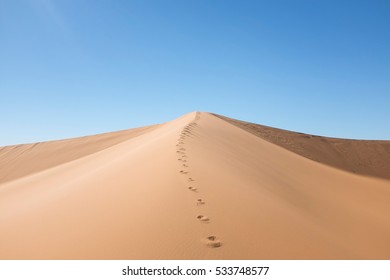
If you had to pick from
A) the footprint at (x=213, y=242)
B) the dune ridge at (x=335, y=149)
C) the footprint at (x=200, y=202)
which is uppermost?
the dune ridge at (x=335, y=149)

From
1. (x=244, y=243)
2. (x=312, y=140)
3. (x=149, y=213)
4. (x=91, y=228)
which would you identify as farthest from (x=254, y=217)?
(x=312, y=140)

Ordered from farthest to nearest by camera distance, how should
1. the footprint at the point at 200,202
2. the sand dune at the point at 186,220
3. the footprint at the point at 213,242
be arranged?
the footprint at the point at 200,202 → the sand dune at the point at 186,220 → the footprint at the point at 213,242

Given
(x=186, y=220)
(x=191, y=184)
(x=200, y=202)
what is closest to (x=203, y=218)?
(x=186, y=220)

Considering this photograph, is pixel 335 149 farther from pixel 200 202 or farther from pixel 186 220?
pixel 186 220

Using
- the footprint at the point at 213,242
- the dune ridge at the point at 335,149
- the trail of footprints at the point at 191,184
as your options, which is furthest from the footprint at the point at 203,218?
the dune ridge at the point at 335,149

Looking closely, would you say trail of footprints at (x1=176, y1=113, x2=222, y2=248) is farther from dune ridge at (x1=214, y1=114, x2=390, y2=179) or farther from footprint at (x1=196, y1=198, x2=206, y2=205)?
dune ridge at (x1=214, y1=114, x2=390, y2=179)

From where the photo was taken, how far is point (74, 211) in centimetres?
470

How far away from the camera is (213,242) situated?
326 centimetres

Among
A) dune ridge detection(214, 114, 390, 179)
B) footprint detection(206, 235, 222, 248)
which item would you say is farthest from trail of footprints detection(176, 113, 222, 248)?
dune ridge detection(214, 114, 390, 179)

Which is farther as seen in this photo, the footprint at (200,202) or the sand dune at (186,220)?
the footprint at (200,202)

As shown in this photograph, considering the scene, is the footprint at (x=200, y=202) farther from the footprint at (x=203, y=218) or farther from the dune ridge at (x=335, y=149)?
the dune ridge at (x=335, y=149)

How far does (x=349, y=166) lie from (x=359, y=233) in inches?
924

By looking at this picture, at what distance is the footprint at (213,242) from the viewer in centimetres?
320

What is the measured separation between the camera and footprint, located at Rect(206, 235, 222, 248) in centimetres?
320
